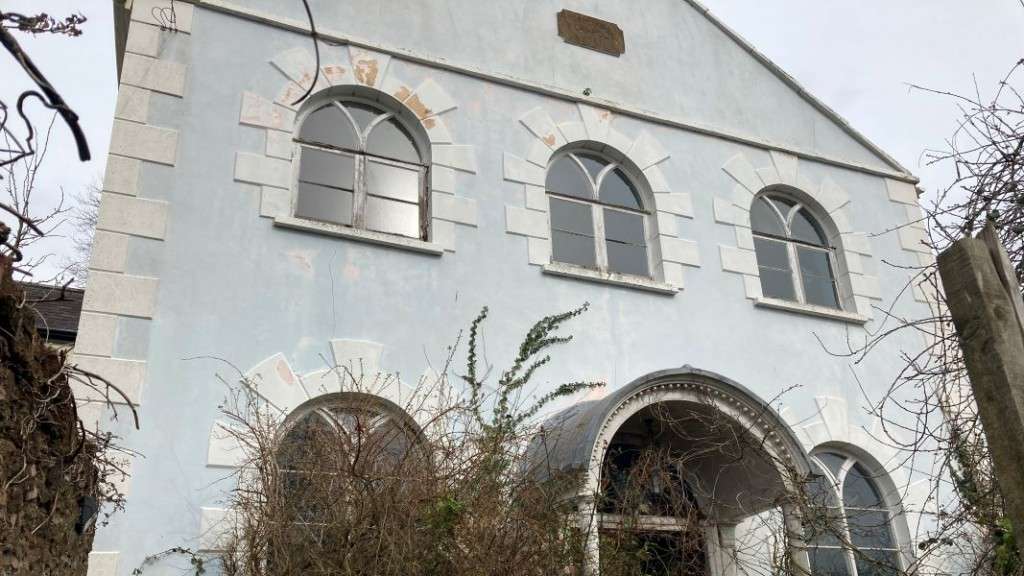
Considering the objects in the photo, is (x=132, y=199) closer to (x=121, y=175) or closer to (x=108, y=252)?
(x=121, y=175)

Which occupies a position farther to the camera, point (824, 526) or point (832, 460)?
point (832, 460)

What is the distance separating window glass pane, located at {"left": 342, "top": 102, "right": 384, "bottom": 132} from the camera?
866 centimetres

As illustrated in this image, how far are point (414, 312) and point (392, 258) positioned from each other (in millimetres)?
523

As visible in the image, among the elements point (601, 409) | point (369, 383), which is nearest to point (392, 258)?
point (369, 383)

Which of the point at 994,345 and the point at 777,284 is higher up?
the point at 777,284

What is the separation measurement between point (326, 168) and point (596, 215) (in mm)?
2736

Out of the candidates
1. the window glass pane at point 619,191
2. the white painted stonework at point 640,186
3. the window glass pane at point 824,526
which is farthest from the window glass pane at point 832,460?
the window glass pane at point 619,191

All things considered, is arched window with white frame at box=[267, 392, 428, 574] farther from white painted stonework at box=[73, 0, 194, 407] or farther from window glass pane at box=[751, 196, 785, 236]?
window glass pane at box=[751, 196, 785, 236]

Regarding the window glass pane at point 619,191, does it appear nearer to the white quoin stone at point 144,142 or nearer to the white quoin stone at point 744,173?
the white quoin stone at point 744,173

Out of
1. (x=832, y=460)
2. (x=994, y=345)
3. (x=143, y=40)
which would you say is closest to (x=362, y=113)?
(x=143, y=40)

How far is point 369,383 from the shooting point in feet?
23.9

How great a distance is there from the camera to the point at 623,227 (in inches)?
368

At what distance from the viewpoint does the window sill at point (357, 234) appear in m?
7.60

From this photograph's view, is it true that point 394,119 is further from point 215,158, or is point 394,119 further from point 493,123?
point 215,158
